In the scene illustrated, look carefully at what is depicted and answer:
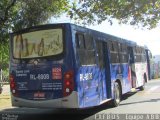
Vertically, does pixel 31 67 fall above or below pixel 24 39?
below

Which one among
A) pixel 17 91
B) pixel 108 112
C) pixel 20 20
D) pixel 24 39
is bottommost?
pixel 108 112

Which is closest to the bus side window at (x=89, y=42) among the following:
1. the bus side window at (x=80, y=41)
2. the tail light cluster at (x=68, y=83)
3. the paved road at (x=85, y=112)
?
the bus side window at (x=80, y=41)

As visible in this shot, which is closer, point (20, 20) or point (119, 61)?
point (119, 61)

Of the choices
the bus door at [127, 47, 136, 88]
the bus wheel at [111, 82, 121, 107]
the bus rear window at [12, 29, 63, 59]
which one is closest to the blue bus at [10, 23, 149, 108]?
the bus rear window at [12, 29, 63, 59]

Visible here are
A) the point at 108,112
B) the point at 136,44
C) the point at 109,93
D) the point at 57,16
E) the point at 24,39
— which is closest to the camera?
the point at 24,39

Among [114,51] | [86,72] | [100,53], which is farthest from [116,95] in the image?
[86,72]

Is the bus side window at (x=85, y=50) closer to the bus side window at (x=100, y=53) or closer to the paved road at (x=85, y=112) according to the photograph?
the bus side window at (x=100, y=53)

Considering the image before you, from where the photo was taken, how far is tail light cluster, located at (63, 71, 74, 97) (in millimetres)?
12023

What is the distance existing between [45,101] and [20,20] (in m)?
8.15

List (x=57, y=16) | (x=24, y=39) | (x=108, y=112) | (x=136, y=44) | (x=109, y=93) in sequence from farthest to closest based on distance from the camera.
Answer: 1. (x=136, y=44)
2. (x=57, y=16)
3. (x=109, y=93)
4. (x=108, y=112)
5. (x=24, y=39)

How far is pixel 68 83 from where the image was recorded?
12.0m

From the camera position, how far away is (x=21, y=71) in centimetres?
1295

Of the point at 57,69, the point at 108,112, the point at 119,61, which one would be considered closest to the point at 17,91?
the point at 57,69

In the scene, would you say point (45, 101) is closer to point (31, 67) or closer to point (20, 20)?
point (31, 67)
